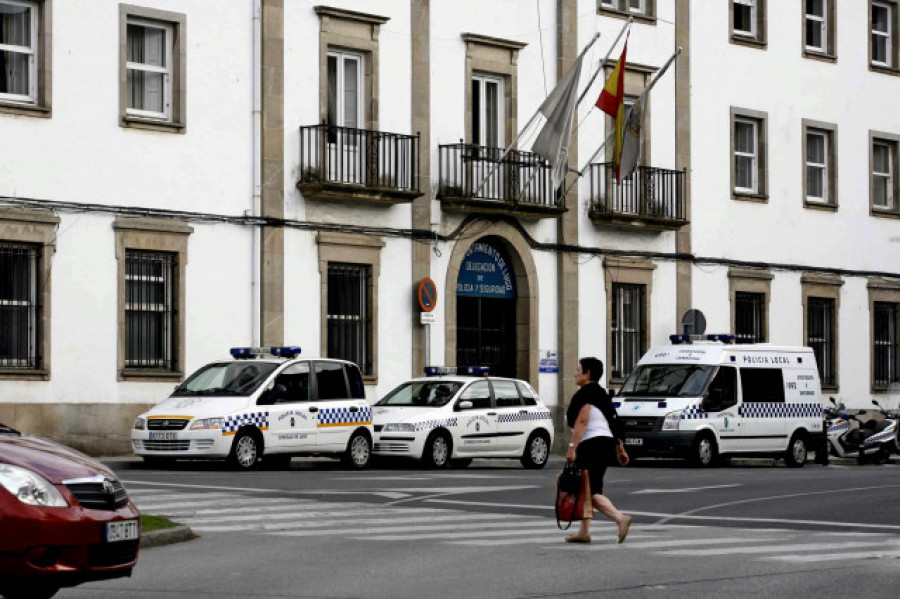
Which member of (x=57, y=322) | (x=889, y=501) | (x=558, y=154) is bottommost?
(x=889, y=501)

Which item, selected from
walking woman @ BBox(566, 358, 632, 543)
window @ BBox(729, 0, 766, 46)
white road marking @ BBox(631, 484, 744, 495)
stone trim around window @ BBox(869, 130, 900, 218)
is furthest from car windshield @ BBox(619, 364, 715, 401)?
A: walking woman @ BBox(566, 358, 632, 543)

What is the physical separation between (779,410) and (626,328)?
619 centimetres

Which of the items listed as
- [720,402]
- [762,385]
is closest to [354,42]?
[720,402]

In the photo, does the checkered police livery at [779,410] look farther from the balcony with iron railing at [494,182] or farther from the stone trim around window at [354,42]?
the stone trim around window at [354,42]

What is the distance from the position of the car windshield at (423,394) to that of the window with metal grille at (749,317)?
14.1m

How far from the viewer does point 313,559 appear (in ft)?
47.3

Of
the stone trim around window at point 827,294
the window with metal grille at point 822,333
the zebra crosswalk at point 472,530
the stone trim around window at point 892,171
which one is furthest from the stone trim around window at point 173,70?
the stone trim around window at point 892,171

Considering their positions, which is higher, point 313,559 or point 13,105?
point 13,105

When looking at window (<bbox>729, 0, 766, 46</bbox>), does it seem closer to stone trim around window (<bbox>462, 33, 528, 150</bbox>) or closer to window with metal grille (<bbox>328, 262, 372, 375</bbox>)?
stone trim around window (<bbox>462, 33, 528, 150</bbox>)

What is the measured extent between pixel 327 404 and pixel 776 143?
18.7 metres

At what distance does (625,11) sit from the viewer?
131 feet

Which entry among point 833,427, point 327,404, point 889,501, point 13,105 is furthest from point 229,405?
point 833,427

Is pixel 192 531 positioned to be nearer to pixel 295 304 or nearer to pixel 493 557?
pixel 493 557

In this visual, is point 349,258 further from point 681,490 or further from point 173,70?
point 681,490
